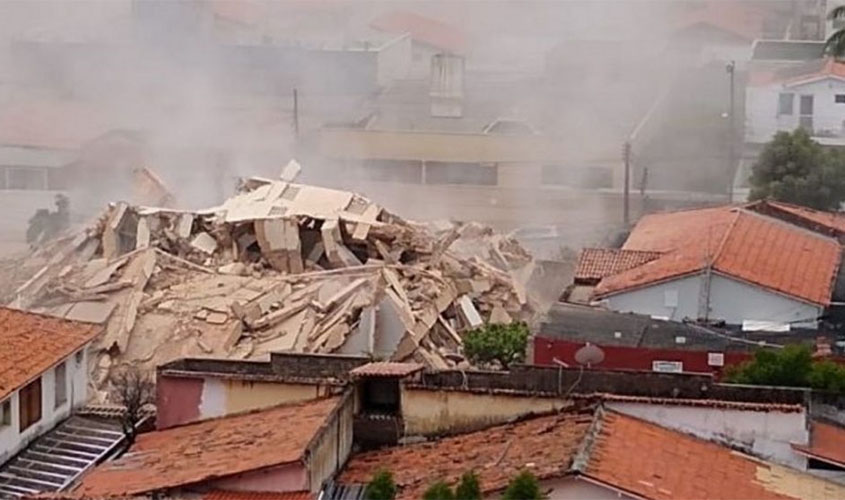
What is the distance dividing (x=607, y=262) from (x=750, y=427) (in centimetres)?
784

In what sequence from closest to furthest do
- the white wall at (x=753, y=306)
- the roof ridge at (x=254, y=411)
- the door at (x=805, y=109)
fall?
the roof ridge at (x=254, y=411) < the white wall at (x=753, y=306) < the door at (x=805, y=109)

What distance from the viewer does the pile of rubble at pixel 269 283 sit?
21547 millimetres

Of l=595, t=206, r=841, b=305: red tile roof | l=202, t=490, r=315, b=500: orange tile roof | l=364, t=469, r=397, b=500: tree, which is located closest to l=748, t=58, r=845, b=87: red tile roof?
l=595, t=206, r=841, b=305: red tile roof

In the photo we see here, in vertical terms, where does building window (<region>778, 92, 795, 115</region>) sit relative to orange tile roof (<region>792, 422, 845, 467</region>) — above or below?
above

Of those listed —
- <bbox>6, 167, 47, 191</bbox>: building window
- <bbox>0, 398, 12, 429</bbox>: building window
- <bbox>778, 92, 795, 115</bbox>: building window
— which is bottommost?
<bbox>0, 398, 12, 429</bbox>: building window

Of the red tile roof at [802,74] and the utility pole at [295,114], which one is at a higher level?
the red tile roof at [802,74]

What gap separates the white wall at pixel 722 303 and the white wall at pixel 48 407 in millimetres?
6497

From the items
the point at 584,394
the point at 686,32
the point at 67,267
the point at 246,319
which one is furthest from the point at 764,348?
the point at 686,32

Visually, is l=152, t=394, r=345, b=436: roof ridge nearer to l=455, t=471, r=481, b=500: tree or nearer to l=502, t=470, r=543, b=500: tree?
l=455, t=471, r=481, b=500: tree

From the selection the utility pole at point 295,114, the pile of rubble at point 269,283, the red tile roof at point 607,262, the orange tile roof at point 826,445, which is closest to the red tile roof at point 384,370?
the orange tile roof at point 826,445

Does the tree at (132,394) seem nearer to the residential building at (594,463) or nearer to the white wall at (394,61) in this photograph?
the residential building at (594,463)

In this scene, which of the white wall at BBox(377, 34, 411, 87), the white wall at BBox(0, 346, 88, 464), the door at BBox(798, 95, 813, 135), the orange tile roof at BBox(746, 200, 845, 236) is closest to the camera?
the white wall at BBox(0, 346, 88, 464)

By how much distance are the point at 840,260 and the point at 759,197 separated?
6893mm

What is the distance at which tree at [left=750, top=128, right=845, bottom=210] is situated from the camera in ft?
98.6
